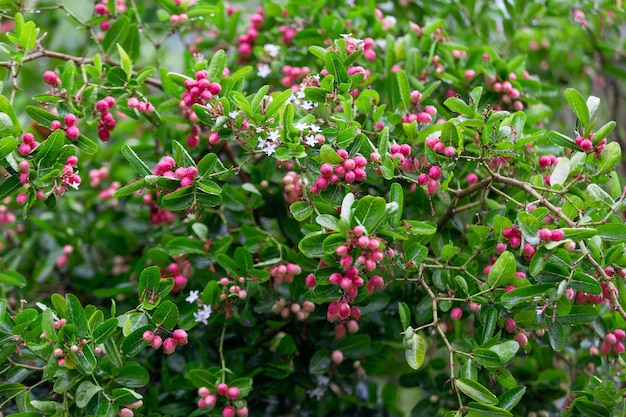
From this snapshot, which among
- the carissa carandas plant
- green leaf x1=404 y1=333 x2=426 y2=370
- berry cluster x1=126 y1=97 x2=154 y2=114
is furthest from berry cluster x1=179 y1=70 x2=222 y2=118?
green leaf x1=404 y1=333 x2=426 y2=370

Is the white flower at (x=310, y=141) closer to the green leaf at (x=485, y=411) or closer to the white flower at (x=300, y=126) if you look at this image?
the white flower at (x=300, y=126)

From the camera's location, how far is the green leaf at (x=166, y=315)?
44.6 inches

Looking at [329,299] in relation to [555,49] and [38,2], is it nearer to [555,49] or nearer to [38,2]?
[555,49]

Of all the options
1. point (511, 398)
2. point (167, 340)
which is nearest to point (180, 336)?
point (167, 340)

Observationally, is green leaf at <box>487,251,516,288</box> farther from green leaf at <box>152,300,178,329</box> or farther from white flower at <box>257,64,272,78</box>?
white flower at <box>257,64,272,78</box>

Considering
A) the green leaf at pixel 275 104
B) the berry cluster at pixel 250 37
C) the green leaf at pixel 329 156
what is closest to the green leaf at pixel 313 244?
the green leaf at pixel 329 156

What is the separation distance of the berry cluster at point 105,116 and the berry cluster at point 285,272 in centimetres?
43

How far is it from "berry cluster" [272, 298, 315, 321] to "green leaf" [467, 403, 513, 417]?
38cm

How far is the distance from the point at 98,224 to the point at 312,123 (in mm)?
968

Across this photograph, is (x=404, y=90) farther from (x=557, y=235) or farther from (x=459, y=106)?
(x=557, y=235)

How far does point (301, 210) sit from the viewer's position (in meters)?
1.14

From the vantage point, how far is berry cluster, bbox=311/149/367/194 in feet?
3.57

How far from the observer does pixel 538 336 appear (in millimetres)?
1308

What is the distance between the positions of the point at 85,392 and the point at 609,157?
39.0 inches
